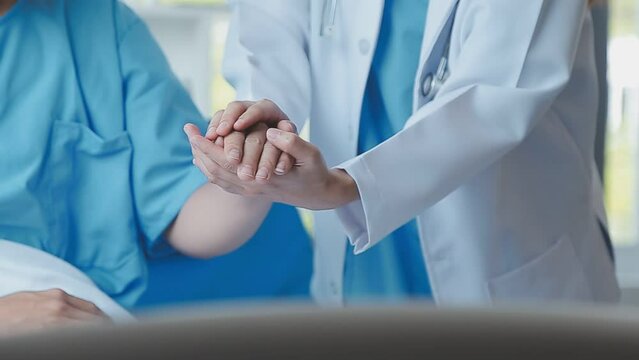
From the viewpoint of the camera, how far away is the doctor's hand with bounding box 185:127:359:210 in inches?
40.2

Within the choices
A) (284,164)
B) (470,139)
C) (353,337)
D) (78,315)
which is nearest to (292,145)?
(284,164)

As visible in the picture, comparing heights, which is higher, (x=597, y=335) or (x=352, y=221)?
(x=597, y=335)

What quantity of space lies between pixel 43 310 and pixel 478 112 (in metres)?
0.56

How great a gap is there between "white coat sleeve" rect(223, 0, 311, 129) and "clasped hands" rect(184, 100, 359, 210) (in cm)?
17

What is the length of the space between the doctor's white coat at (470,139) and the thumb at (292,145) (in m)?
0.09

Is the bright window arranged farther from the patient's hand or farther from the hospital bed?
the hospital bed

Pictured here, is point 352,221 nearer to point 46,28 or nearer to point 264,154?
point 264,154

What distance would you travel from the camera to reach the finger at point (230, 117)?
1.06m

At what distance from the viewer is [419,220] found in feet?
4.05

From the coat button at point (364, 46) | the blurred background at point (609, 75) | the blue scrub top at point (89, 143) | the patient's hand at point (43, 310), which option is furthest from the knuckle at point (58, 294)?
the blurred background at point (609, 75)

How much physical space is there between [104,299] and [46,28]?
402mm

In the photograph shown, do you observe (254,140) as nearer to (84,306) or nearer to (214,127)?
(214,127)

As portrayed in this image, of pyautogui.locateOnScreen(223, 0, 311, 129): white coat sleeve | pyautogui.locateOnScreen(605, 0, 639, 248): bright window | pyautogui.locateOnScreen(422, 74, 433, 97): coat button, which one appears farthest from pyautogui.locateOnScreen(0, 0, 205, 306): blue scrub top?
pyautogui.locateOnScreen(605, 0, 639, 248): bright window

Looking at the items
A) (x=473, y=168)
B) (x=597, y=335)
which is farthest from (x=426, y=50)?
(x=597, y=335)
